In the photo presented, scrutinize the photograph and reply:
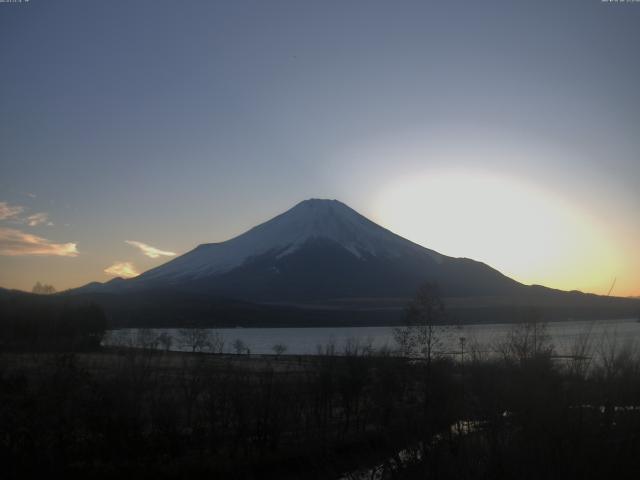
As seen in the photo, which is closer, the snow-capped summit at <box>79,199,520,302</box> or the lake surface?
the lake surface

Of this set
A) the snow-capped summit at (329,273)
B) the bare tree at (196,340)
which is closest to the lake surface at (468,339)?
the bare tree at (196,340)

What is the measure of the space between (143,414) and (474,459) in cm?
1124

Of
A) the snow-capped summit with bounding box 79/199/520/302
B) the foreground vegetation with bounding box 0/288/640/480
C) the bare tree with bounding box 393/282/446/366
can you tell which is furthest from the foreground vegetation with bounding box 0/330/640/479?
the snow-capped summit with bounding box 79/199/520/302

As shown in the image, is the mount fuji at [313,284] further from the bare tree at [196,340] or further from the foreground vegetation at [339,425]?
the foreground vegetation at [339,425]

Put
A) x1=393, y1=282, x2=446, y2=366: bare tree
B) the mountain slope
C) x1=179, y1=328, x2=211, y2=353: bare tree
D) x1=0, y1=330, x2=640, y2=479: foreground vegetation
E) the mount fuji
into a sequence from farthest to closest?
the mountain slope
the mount fuji
x1=179, y1=328, x2=211, y2=353: bare tree
x1=393, y1=282, x2=446, y2=366: bare tree
x1=0, y1=330, x2=640, y2=479: foreground vegetation

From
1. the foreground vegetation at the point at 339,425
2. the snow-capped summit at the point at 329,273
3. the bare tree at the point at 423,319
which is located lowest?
the foreground vegetation at the point at 339,425

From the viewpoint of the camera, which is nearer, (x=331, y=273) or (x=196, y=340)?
(x=196, y=340)

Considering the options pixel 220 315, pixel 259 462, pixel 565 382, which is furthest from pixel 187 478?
pixel 220 315

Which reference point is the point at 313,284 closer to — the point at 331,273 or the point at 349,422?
the point at 331,273

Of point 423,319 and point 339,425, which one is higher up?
point 423,319

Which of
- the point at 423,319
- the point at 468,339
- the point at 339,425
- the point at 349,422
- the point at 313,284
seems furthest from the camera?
the point at 313,284

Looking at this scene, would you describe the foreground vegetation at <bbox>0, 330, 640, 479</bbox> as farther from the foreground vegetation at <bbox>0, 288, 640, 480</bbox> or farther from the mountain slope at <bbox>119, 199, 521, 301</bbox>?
the mountain slope at <bbox>119, 199, 521, 301</bbox>

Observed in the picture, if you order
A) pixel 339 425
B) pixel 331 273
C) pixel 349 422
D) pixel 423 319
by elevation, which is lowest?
pixel 349 422

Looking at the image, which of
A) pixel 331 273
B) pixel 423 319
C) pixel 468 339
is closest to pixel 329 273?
pixel 331 273
